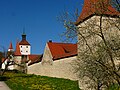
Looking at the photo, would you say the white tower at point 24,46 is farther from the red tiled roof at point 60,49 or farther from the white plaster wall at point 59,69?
the red tiled roof at point 60,49

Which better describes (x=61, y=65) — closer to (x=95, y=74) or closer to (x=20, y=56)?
(x=95, y=74)

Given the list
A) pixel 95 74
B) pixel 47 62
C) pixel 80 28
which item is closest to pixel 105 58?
pixel 95 74

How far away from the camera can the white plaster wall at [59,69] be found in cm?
2728

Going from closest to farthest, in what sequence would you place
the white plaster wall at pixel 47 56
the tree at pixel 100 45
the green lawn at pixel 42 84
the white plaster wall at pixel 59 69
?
1. the tree at pixel 100 45
2. the green lawn at pixel 42 84
3. the white plaster wall at pixel 59 69
4. the white plaster wall at pixel 47 56

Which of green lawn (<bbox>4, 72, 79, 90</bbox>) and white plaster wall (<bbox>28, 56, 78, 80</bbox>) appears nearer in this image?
green lawn (<bbox>4, 72, 79, 90</bbox>)

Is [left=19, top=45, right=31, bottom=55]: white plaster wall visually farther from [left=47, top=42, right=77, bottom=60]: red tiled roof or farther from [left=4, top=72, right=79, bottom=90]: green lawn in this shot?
[left=4, top=72, right=79, bottom=90]: green lawn

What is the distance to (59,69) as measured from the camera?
99.4ft

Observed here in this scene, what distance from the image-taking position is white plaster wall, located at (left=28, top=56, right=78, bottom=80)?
1074 inches

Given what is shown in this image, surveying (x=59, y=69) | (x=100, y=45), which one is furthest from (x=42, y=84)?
(x=100, y=45)

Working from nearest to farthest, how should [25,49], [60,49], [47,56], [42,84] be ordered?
1. [42,84]
2. [47,56]
3. [60,49]
4. [25,49]

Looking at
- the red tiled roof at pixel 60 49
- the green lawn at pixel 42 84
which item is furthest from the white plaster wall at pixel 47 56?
the green lawn at pixel 42 84

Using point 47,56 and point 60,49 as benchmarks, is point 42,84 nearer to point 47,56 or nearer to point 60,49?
point 47,56

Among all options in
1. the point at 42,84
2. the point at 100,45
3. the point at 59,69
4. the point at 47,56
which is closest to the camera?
the point at 100,45

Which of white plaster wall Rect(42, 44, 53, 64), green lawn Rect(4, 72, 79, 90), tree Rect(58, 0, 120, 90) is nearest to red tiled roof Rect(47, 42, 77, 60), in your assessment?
white plaster wall Rect(42, 44, 53, 64)
